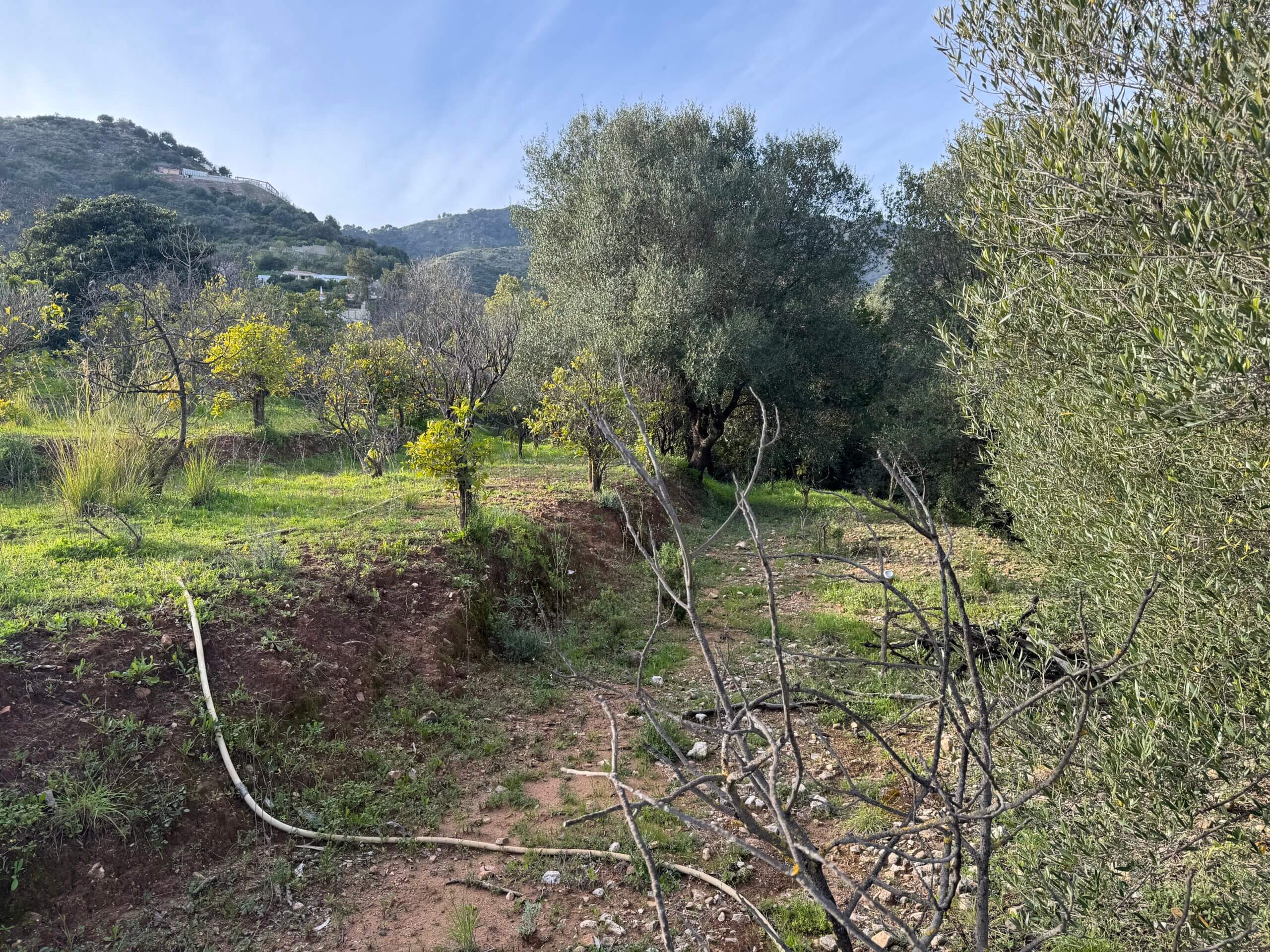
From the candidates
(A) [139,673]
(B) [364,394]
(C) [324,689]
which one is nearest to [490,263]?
(B) [364,394]

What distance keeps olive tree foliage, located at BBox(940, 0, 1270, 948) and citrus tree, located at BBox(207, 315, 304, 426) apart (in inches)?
491

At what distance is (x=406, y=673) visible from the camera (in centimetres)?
605

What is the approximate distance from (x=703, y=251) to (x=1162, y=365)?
1342 cm

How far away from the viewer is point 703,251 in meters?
15.6

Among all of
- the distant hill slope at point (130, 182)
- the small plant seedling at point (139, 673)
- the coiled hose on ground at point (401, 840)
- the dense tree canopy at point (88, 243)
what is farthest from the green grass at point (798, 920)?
the distant hill slope at point (130, 182)

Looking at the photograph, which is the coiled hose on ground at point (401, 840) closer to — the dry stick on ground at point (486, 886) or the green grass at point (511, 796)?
the dry stick on ground at point (486, 886)

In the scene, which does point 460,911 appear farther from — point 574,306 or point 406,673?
point 574,306

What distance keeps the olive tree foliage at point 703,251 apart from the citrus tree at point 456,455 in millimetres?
6598

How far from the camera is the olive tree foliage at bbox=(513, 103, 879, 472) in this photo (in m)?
14.5

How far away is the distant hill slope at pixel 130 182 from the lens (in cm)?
4388

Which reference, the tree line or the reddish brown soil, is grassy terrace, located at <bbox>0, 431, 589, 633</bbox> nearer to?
the reddish brown soil

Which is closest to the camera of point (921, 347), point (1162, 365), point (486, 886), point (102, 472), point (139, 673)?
point (1162, 365)

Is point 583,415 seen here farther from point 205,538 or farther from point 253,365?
point 253,365

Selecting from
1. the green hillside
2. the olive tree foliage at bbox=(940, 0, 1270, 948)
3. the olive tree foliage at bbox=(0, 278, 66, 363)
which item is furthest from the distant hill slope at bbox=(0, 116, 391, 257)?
the olive tree foliage at bbox=(940, 0, 1270, 948)
